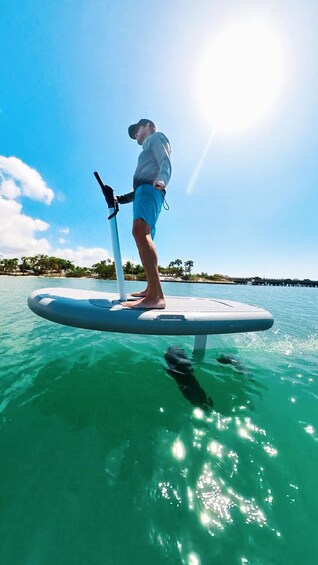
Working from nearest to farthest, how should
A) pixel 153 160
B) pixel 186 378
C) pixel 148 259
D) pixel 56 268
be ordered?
pixel 148 259 → pixel 153 160 → pixel 186 378 → pixel 56 268

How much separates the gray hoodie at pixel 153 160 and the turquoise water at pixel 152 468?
228 centimetres

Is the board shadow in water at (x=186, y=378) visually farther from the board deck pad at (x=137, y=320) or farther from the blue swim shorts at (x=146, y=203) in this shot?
the blue swim shorts at (x=146, y=203)

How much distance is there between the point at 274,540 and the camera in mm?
1077

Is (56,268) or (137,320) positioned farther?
(56,268)

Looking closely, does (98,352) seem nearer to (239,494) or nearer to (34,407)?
(34,407)

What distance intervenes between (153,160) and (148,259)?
110 cm

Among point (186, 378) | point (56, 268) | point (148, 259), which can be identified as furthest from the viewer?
point (56, 268)

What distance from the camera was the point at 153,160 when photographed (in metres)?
2.36

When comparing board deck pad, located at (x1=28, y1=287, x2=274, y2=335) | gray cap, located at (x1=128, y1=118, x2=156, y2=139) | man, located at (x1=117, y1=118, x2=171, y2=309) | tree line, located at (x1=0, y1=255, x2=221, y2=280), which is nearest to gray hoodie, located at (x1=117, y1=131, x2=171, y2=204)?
man, located at (x1=117, y1=118, x2=171, y2=309)

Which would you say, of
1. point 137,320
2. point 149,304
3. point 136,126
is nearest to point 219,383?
point 149,304

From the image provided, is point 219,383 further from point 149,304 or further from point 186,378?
point 149,304

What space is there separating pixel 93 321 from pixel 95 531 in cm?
123

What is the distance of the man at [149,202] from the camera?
2.23m

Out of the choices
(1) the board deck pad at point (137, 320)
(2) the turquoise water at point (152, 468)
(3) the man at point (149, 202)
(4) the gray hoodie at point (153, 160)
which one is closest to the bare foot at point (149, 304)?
(3) the man at point (149, 202)
